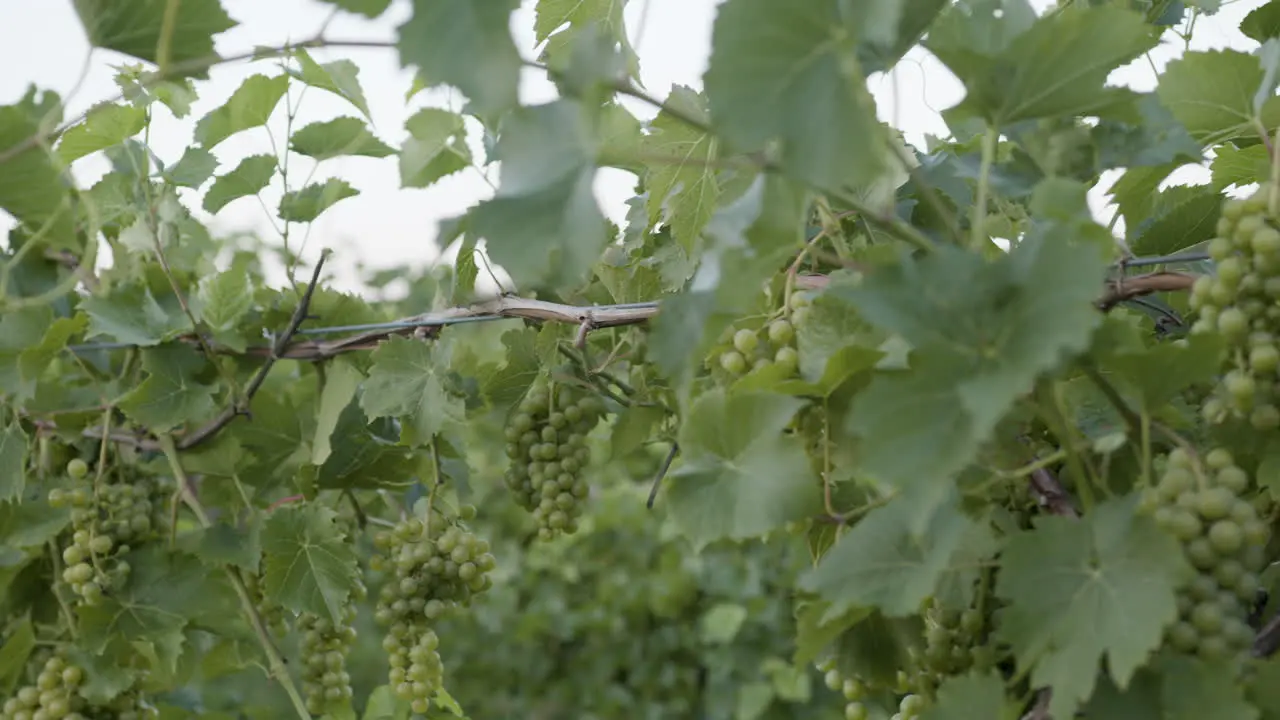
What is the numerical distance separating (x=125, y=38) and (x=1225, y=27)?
3.25 feet

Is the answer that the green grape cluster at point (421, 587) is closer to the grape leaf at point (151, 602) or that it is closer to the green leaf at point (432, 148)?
the grape leaf at point (151, 602)

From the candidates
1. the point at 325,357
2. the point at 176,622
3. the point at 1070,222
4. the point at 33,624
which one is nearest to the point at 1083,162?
the point at 1070,222

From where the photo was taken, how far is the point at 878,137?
1.95 ft

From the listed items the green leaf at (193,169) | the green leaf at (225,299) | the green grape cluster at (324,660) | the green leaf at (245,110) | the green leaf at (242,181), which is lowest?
the green grape cluster at (324,660)

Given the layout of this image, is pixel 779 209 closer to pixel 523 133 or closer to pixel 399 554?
pixel 523 133

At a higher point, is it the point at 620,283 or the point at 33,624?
the point at 620,283

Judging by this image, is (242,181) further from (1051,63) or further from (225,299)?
(1051,63)

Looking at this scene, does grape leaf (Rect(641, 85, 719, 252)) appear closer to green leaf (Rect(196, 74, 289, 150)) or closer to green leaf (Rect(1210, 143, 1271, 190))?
green leaf (Rect(1210, 143, 1271, 190))

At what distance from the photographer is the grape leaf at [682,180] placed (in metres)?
1.02

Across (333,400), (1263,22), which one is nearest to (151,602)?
(333,400)

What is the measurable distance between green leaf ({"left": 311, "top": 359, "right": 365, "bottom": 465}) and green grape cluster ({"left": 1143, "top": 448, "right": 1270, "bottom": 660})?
89 centimetres

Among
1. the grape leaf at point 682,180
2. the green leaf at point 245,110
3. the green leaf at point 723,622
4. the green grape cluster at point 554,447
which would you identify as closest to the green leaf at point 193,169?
the green leaf at point 245,110

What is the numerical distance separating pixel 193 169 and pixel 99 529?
0.45 m

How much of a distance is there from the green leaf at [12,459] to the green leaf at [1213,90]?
118cm
